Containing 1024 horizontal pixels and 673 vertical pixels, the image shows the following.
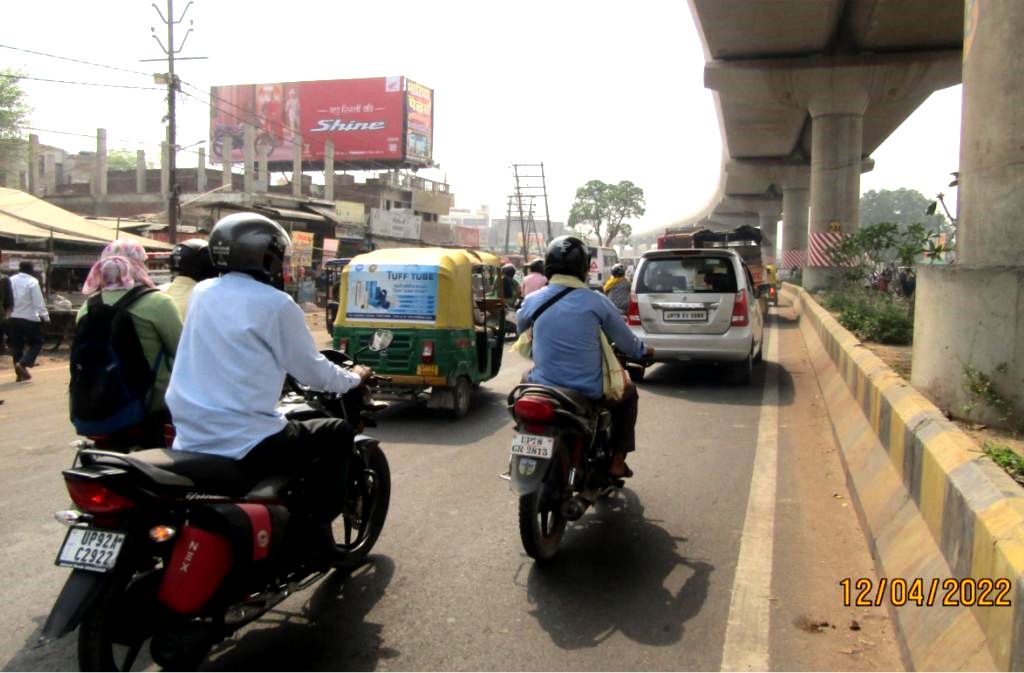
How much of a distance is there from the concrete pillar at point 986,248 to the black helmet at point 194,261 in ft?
16.8

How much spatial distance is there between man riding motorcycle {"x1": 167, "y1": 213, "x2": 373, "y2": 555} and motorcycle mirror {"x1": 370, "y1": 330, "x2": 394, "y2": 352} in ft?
15.9

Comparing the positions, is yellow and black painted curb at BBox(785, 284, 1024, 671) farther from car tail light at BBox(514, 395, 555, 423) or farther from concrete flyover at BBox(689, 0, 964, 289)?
concrete flyover at BBox(689, 0, 964, 289)

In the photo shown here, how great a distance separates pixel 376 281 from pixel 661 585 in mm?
5303

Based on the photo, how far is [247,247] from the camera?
333 centimetres

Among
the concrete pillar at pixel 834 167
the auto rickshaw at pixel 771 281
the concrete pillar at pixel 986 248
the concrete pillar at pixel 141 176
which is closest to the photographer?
the concrete pillar at pixel 986 248

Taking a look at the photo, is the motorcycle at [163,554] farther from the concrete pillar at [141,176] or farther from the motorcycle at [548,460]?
the concrete pillar at [141,176]

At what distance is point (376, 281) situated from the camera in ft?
28.2

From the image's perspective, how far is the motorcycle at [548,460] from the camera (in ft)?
13.8

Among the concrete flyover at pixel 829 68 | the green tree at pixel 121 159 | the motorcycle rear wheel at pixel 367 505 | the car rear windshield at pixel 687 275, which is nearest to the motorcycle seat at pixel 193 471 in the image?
the motorcycle rear wheel at pixel 367 505

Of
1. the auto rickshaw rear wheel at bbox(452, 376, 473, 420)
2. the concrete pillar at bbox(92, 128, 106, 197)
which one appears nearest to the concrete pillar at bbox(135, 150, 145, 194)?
the concrete pillar at bbox(92, 128, 106, 197)

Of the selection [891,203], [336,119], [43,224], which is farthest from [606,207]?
[43,224]

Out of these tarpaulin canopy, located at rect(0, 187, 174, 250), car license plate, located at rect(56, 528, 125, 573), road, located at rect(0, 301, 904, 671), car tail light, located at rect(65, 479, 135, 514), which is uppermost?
tarpaulin canopy, located at rect(0, 187, 174, 250)

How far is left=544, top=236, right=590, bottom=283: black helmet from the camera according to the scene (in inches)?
195

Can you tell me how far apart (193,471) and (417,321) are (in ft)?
17.7
